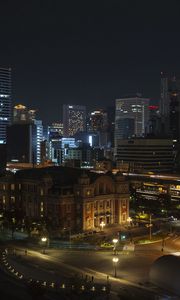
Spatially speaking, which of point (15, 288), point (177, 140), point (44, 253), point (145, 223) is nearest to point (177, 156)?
point (177, 140)

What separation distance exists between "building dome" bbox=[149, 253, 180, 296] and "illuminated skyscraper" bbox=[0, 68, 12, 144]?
500 ft

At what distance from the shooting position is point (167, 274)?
119 feet

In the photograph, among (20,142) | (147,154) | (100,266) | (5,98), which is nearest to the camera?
(100,266)

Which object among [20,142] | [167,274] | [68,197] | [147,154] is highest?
[20,142]

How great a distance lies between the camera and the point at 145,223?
60.9 meters

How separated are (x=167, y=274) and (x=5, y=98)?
6279 inches

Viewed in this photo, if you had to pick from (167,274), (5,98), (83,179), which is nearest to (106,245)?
(83,179)

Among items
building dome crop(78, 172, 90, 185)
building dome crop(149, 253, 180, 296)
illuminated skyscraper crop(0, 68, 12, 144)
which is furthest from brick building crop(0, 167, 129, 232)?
illuminated skyscraper crop(0, 68, 12, 144)

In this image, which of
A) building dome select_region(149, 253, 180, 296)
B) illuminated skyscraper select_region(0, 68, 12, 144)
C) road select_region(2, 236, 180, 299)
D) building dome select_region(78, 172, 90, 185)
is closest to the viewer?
building dome select_region(149, 253, 180, 296)

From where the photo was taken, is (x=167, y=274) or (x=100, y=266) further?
(x=100, y=266)

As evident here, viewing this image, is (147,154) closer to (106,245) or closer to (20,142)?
(20,142)

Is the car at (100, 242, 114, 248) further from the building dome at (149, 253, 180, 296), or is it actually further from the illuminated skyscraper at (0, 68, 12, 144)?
the illuminated skyscraper at (0, 68, 12, 144)

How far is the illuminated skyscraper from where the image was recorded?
186 meters

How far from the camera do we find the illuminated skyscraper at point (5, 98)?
186 metres
